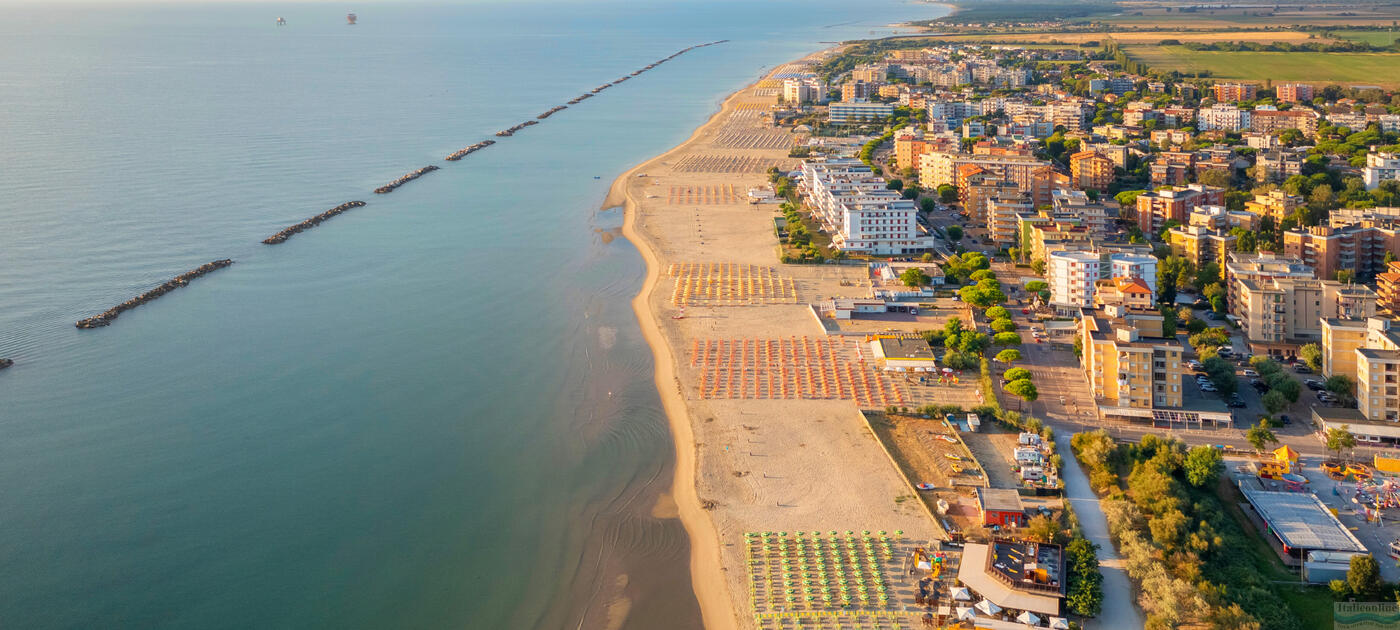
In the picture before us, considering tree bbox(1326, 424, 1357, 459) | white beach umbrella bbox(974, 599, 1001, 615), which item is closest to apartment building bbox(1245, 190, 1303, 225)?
tree bbox(1326, 424, 1357, 459)

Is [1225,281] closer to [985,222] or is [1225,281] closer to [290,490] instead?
[985,222]

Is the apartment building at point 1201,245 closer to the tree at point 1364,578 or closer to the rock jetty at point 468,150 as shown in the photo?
the tree at point 1364,578

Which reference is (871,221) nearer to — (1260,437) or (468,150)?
(1260,437)

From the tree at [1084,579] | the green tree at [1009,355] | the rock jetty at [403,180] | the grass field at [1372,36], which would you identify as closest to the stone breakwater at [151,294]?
the rock jetty at [403,180]

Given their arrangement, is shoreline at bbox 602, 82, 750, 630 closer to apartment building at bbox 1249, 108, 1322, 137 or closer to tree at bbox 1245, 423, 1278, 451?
tree at bbox 1245, 423, 1278, 451

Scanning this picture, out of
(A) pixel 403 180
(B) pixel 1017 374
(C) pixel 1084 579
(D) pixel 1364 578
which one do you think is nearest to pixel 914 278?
(B) pixel 1017 374

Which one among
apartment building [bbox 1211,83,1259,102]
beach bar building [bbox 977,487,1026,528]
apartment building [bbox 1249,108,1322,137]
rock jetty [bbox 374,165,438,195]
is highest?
rock jetty [bbox 374,165,438,195]
